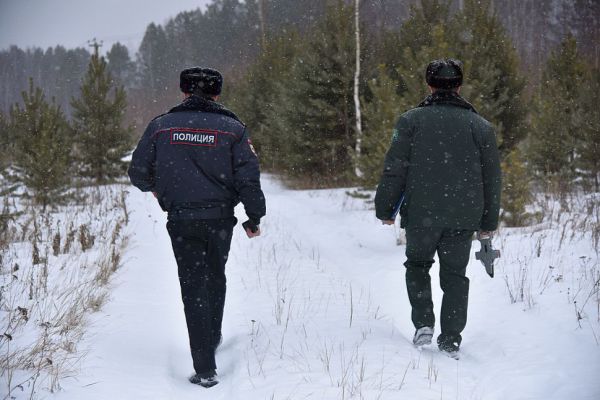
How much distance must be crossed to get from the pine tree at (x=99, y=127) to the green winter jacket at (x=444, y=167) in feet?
47.4

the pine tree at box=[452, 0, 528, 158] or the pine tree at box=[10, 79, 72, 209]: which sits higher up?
the pine tree at box=[452, 0, 528, 158]

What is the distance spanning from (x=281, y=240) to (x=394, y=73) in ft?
33.3

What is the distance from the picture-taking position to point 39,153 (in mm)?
11922

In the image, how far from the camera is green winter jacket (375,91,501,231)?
3.54m

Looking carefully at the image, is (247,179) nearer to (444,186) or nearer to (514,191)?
(444,186)

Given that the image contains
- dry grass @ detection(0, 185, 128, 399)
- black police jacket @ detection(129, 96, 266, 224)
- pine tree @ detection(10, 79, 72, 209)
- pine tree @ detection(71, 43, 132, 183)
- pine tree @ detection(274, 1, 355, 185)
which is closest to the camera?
dry grass @ detection(0, 185, 128, 399)

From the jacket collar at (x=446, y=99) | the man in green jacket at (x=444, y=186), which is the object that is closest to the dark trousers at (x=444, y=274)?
the man in green jacket at (x=444, y=186)

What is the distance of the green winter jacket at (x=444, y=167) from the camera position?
3539 millimetres

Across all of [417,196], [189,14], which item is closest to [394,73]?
[417,196]

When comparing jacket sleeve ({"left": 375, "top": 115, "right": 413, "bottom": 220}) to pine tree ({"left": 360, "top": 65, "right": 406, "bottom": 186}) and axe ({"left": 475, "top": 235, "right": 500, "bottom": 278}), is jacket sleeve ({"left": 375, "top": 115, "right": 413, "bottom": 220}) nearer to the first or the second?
axe ({"left": 475, "top": 235, "right": 500, "bottom": 278})

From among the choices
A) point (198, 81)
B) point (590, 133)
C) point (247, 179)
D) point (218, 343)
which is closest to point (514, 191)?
point (590, 133)

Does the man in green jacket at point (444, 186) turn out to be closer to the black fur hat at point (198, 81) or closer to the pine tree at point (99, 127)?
the black fur hat at point (198, 81)

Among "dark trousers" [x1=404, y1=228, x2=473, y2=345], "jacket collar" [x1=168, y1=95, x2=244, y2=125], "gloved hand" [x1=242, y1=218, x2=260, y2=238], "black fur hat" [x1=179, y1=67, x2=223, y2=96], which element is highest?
"black fur hat" [x1=179, y1=67, x2=223, y2=96]

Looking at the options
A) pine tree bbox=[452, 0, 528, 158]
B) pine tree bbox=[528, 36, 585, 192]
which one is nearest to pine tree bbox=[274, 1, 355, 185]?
pine tree bbox=[452, 0, 528, 158]
